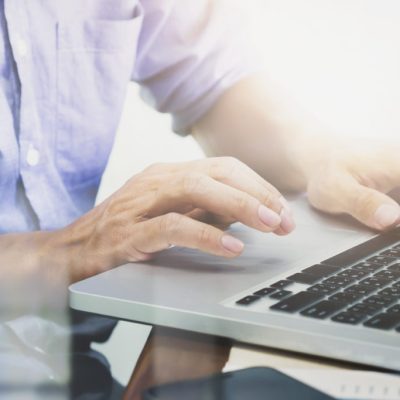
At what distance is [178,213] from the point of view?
1.93 ft

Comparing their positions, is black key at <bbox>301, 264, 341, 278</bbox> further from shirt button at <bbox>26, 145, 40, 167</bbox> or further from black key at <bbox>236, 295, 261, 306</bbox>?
shirt button at <bbox>26, 145, 40, 167</bbox>

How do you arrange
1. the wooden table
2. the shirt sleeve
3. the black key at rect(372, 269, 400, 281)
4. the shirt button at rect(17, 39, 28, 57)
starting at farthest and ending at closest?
the shirt sleeve → the shirt button at rect(17, 39, 28, 57) → the black key at rect(372, 269, 400, 281) → the wooden table

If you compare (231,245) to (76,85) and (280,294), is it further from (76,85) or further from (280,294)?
(76,85)

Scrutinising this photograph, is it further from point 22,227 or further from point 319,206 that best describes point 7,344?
point 319,206

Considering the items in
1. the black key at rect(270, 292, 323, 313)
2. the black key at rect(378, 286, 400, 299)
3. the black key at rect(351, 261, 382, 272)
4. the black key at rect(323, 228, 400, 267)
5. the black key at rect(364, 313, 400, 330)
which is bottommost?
the black key at rect(323, 228, 400, 267)

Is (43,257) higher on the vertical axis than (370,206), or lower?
lower

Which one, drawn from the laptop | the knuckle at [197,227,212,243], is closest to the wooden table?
the laptop

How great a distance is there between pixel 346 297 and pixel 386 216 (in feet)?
0.71

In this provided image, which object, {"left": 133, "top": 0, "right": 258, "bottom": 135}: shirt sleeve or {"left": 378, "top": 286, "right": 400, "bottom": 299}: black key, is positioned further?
{"left": 133, "top": 0, "right": 258, "bottom": 135}: shirt sleeve

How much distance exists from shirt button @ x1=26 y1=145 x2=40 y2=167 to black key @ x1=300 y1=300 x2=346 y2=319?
41 cm

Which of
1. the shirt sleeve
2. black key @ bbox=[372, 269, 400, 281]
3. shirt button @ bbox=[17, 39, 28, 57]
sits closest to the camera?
black key @ bbox=[372, 269, 400, 281]


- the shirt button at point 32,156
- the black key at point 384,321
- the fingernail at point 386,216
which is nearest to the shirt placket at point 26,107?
the shirt button at point 32,156

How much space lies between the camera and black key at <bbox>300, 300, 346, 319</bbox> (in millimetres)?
430

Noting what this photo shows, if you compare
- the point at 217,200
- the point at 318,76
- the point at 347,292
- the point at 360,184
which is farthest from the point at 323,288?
the point at 318,76
